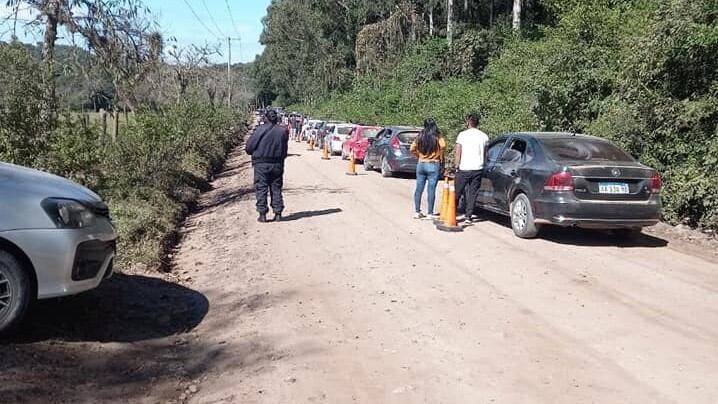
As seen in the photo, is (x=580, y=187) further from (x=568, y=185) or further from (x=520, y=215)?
(x=520, y=215)

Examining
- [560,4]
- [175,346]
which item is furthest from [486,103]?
[175,346]

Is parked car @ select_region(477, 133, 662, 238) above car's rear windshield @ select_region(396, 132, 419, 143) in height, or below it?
below

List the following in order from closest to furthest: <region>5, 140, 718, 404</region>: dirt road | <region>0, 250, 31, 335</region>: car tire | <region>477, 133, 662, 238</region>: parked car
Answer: <region>5, 140, 718, 404</region>: dirt road < <region>0, 250, 31, 335</region>: car tire < <region>477, 133, 662, 238</region>: parked car

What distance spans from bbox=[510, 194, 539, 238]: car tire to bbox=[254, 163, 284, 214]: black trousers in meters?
3.83

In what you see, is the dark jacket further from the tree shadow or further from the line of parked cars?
the tree shadow

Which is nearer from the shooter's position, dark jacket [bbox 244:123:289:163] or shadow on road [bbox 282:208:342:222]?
dark jacket [bbox 244:123:289:163]

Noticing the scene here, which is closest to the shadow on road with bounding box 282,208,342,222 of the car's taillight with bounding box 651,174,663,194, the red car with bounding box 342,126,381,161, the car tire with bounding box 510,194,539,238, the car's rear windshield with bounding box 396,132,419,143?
the car tire with bounding box 510,194,539,238

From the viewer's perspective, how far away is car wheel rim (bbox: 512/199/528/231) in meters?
10.6

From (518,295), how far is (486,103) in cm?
1661

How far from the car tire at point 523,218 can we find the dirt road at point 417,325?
18 cm

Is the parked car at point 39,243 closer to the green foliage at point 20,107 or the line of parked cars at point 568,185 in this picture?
the green foliage at point 20,107

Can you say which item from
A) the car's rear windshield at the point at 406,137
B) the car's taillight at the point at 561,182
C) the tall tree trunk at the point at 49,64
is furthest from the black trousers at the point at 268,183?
the car's rear windshield at the point at 406,137

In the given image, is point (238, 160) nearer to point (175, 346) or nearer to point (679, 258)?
point (679, 258)

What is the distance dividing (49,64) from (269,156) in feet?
11.7
